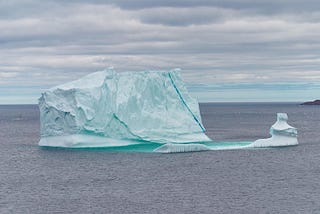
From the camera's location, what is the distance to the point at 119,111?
36.9m

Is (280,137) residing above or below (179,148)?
above

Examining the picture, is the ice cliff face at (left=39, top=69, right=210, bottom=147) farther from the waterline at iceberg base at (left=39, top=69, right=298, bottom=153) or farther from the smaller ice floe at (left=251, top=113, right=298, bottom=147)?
the smaller ice floe at (left=251, top=113, right=298, bottom=147)

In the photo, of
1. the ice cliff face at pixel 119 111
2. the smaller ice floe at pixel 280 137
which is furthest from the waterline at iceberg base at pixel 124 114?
the smaller ice floe at pixel 280 137

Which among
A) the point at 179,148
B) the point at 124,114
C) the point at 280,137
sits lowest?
the point at 179,148

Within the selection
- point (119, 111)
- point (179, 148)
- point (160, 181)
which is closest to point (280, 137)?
point (179, 148)

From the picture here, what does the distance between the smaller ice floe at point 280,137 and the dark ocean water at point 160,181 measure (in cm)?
51

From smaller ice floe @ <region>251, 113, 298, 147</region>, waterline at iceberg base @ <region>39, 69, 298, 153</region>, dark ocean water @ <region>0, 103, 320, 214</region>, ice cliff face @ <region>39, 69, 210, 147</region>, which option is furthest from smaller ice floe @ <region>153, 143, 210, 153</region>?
smaller ice floe @ <region>251, 113, 298, 147</region>

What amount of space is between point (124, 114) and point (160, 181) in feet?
30.7

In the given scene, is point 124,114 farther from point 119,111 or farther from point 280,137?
point 280,137

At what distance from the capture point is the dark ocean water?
75.5 feet

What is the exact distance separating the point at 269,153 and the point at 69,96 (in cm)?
1289

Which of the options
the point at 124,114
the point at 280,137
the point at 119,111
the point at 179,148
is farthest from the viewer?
the point at 280,137

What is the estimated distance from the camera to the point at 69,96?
3628cm

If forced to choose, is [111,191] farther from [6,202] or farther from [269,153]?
[269,153]
